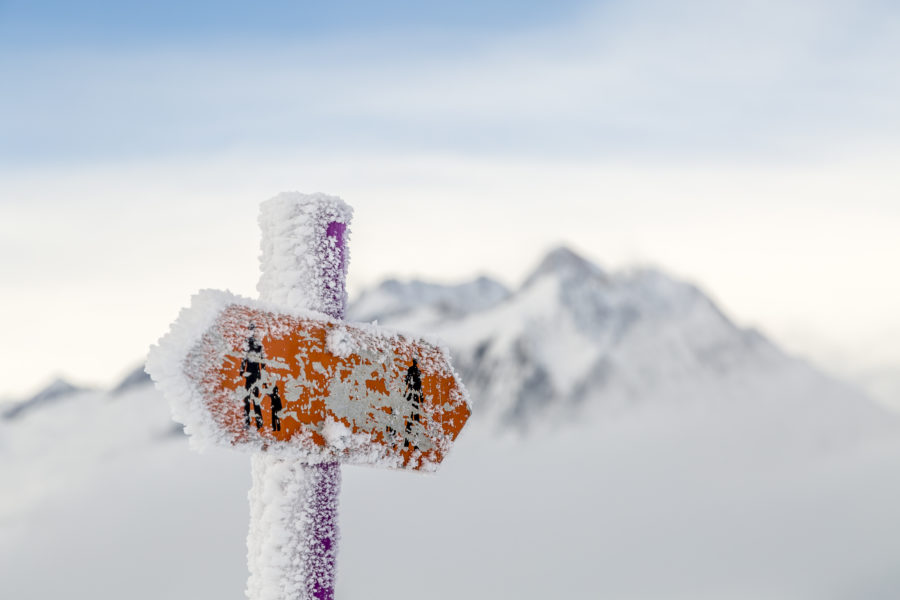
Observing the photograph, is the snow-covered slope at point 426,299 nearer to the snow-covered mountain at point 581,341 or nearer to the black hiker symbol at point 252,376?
the snow-covered mountain at point 581,341

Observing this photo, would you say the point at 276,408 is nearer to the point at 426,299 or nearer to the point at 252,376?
the point at 252,376

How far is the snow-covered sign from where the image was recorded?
193 centimetres

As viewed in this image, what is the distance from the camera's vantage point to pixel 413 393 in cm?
241

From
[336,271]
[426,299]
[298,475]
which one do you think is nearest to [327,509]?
[298,475]

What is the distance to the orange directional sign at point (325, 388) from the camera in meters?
1.97

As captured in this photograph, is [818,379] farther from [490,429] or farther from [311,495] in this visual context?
[311,495]

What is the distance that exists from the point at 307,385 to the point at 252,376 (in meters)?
0.17

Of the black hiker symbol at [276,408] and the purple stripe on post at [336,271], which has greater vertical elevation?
the purple stripe on post at [336,271]

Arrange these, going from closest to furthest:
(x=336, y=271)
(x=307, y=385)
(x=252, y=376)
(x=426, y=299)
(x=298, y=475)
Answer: (x=252, y=376), (x=307, y=385), (x=298, y=475), (x=336, y=271), (x=426, y=299)

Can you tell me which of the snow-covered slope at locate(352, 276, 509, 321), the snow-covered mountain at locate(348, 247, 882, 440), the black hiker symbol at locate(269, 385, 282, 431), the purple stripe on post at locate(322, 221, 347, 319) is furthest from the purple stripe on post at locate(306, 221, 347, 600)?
the snow-covered mountain at locate(348, 247, 882, 440)

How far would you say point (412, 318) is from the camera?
6888cm

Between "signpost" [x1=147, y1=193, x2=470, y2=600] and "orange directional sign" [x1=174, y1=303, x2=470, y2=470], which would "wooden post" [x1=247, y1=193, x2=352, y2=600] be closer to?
"signpost" [x1=147, y1=193, x2=470, y2=600]

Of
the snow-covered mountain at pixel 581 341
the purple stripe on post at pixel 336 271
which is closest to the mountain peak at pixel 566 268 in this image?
the snow-covered mountain at pixel 581 341

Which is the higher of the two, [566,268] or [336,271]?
[566,268]
